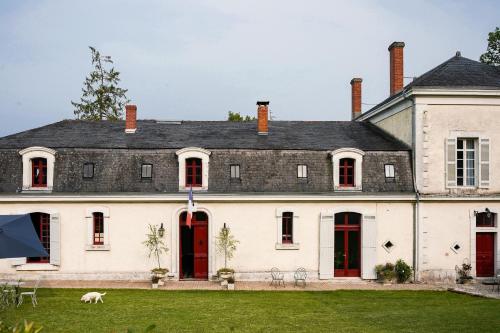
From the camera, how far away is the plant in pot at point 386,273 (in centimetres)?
2022

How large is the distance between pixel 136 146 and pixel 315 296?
31.1ft

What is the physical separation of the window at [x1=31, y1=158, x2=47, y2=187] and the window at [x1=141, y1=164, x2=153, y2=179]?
12.4 feet

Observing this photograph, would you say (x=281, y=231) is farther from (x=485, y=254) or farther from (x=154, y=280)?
(x=485, y=254)

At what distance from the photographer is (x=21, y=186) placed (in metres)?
20.0

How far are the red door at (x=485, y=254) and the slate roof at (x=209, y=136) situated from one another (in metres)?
4.78

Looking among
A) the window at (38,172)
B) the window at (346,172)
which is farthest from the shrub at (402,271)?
the window at (38,172)

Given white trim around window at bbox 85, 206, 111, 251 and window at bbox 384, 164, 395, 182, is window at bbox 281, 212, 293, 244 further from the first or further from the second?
white trim around window at bbox 85, 206, 111, 251

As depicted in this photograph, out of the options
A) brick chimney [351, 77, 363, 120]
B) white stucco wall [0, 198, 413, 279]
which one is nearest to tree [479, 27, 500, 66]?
brick chimney [351, 77, 363, 120]

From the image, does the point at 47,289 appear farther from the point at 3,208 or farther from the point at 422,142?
the point at 422,142

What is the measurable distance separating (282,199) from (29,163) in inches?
388

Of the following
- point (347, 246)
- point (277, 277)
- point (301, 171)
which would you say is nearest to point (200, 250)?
point (277, 277)

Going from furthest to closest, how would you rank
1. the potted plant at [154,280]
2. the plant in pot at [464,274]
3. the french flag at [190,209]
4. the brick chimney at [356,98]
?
the brick chimney at [356,98]
the plant in pot at [464,274]
the potted plant at [154,280]
the french flag at [190,209]

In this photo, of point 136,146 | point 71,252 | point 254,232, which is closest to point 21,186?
point 71,252

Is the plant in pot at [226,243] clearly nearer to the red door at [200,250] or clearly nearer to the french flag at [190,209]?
the red door at [200,250]
